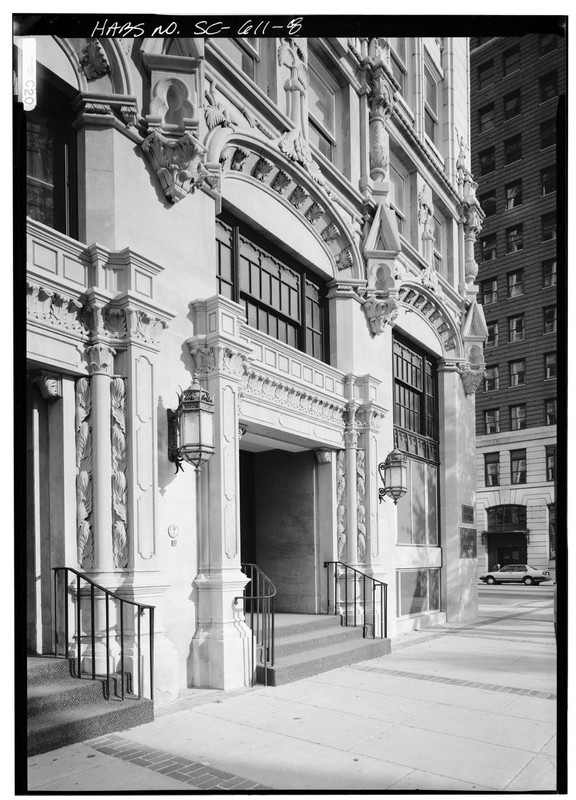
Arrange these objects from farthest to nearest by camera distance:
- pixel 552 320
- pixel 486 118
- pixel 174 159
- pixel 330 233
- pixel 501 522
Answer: pixel 501 522, pixel 486 118, pixel 330 233, pixel 174 159, pixel 552 320

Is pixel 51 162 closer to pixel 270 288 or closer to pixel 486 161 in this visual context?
pixel 270 288

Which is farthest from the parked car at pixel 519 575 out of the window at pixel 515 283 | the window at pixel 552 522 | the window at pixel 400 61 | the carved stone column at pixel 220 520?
the window at pixel 552 522

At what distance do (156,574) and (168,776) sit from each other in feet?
8.39

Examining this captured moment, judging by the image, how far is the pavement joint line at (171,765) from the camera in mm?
5427

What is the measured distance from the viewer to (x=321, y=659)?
9922 millimetres

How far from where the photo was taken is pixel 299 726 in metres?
6.97

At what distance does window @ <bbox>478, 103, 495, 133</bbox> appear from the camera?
58.3 ft

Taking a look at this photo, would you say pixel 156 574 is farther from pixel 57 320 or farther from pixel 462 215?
pixel 462 215

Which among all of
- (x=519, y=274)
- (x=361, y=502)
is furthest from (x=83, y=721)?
(x=519, y=274)

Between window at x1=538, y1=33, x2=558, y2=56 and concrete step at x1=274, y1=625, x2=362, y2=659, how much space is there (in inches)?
294

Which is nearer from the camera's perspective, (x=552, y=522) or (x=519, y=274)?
(x=552, y=522)

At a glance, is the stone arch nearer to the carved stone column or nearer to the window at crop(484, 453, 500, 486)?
the carved stone column

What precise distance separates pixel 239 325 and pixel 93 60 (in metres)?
3.47

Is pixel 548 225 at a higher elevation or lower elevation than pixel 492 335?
lower
